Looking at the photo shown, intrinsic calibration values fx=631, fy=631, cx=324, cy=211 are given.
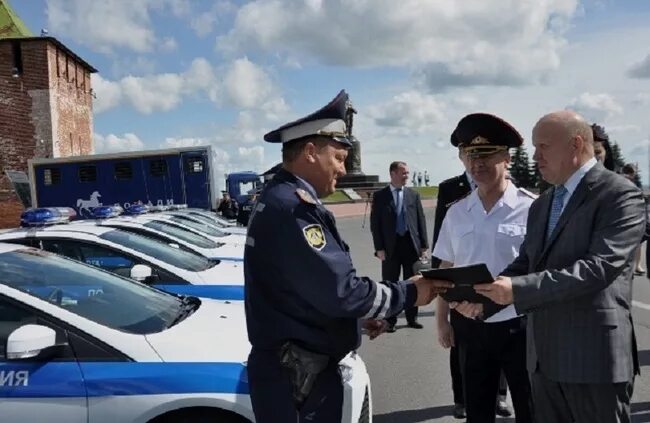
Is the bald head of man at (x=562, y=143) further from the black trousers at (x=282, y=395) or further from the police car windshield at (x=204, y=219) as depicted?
the police car windshield at (x=204, y=219)

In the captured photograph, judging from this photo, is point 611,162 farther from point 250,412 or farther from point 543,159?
point 250,412

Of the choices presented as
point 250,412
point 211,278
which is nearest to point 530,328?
point 250,412

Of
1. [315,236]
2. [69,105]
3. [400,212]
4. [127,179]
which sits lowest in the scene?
[400,212]

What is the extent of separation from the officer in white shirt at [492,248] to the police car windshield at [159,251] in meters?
3.35

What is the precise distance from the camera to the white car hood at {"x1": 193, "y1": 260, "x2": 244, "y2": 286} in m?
5.73

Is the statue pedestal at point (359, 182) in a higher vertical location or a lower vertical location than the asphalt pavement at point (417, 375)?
higher

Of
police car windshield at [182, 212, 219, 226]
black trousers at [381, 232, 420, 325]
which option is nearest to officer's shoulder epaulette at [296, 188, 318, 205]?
black trousers at [381, 232, 420, 325]

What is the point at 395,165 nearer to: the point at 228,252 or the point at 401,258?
the point at 401,258

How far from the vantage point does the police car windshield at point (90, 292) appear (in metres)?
3.23

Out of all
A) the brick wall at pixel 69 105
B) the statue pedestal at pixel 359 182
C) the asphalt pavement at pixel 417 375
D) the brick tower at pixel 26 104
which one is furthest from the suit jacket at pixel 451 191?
the statue pedestal at pixel 359 182

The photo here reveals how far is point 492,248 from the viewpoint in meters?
3.26

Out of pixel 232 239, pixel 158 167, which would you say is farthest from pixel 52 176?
pixel 232 239

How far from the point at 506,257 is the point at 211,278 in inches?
128

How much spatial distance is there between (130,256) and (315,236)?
3775mm
